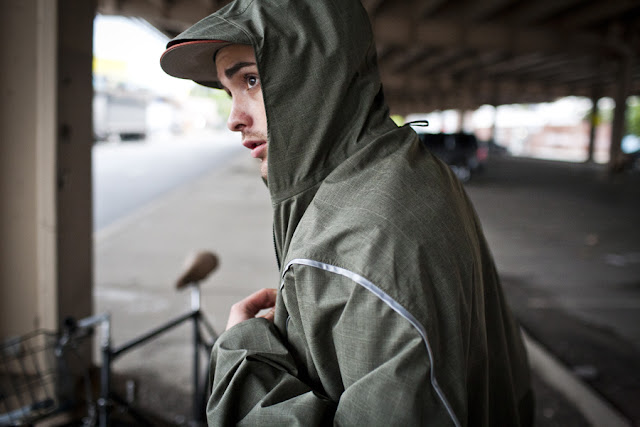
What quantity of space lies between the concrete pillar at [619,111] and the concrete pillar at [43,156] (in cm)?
2201

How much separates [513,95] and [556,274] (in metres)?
41.0

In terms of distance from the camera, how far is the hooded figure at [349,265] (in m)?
1.03

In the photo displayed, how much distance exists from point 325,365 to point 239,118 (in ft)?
2.43

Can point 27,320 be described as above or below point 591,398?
above

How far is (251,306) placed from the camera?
156cm

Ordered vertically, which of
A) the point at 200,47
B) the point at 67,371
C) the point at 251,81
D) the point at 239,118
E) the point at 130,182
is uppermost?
the point at 200,47

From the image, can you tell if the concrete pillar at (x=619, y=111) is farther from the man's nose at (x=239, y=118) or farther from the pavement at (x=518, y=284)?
the man's nose at (x=239, y=118)

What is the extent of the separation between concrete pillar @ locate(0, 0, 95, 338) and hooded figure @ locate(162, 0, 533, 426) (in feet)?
7.12

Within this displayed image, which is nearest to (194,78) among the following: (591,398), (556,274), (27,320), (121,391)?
(27,320)

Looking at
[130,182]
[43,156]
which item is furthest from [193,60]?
[130,182]

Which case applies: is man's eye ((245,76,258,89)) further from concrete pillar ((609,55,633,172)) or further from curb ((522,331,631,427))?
concrete pillar ((609,55,633,172))

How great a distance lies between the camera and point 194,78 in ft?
6.03

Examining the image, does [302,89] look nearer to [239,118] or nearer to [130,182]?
[239,118]

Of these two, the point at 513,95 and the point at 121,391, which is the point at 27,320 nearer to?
the point at 121,391
